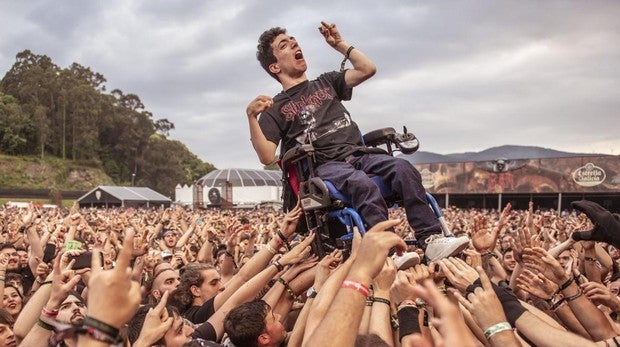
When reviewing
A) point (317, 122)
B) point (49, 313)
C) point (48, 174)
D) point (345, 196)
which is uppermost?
point (317, 122)

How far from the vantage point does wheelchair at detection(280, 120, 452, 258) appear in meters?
4.53

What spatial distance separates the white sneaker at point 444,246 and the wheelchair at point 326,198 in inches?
13.3

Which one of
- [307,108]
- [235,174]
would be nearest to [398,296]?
[307,108]

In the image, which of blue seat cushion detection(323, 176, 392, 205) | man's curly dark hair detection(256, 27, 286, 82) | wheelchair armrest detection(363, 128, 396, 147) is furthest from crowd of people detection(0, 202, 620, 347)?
man's curly dark hair detection(256, 27, 286, 82)

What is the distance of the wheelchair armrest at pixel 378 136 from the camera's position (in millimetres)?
5324

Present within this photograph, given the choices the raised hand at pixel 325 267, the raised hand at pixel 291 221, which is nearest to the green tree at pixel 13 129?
the raised hand at pixel 291 221

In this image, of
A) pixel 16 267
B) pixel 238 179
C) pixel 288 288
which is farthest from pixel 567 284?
pixel 238 179

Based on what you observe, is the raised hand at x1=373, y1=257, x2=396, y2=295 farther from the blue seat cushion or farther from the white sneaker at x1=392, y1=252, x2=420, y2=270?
the blue seat cushion

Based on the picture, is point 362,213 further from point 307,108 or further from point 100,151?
point 100,151

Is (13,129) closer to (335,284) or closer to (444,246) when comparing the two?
(444,246)

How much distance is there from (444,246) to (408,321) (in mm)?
868

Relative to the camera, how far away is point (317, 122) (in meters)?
5.01

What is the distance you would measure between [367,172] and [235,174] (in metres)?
67.4

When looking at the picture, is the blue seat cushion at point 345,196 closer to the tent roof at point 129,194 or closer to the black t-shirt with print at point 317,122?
the black t-shirt with print at point 317,122
